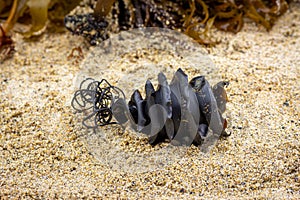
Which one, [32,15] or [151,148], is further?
[32,15]

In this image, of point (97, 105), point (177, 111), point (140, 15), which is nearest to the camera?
point (177, 111)

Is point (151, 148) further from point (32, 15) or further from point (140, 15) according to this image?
point (32, 15)

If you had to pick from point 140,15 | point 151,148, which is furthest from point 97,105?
point 140,15

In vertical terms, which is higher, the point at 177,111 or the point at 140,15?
the point at 140,15

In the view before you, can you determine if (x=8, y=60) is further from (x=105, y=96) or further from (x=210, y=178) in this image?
(x=210, y=178)

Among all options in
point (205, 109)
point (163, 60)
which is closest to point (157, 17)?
point (163, 60)

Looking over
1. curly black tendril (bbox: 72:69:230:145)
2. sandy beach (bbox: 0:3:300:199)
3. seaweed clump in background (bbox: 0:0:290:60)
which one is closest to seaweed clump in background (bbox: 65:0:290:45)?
seaweed clump in background (bbox: 0:0:290:60)
